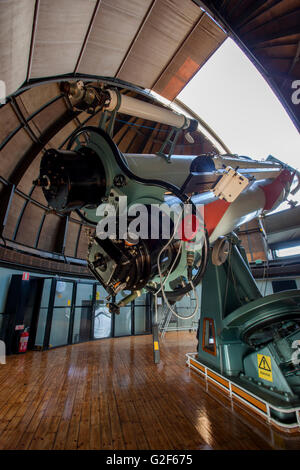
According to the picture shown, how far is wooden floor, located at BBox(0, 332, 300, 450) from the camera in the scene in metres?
2.56

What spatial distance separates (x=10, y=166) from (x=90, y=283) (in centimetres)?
666

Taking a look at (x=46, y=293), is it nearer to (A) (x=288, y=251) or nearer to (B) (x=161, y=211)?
(B) (x=161, y=211)

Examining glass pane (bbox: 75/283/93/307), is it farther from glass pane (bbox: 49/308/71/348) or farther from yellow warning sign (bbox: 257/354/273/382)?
yellow warning sign (bbox: 257/354/273/382)

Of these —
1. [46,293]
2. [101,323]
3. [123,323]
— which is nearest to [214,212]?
[46,293]

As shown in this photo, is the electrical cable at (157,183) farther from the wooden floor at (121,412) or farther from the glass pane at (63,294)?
the glass pane at (63,294)

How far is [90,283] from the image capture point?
36.9 feet

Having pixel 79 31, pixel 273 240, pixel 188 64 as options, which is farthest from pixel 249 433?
pixel 273 240

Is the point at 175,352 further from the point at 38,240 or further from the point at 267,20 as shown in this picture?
the point at 267,20

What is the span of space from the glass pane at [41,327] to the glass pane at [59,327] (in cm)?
37

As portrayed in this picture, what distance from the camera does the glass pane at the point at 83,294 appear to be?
1084cm

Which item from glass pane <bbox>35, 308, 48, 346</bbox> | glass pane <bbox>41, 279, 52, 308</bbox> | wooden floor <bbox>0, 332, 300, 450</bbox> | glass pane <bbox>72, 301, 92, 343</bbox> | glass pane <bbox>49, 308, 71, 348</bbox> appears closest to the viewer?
wooden floor <bbox>0, 332, 300, 450</bbox>

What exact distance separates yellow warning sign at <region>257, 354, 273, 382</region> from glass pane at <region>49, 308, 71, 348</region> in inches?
319

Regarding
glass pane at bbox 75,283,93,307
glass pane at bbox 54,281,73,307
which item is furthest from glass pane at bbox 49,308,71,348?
glass pane at bbox 75,283,93,307

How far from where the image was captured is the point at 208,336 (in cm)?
478
